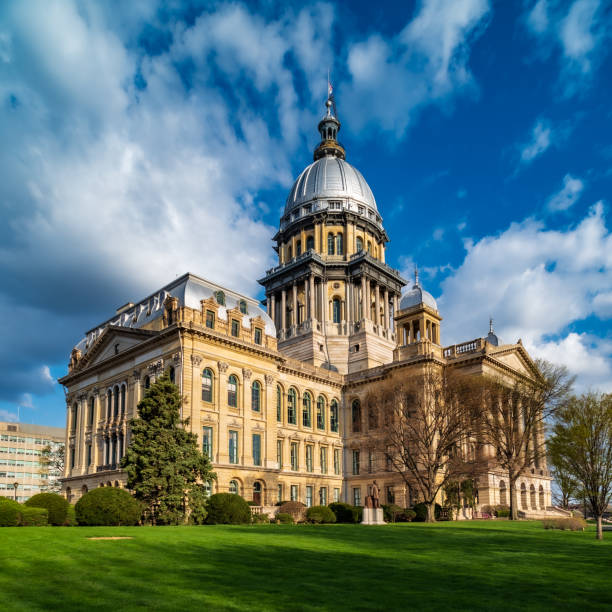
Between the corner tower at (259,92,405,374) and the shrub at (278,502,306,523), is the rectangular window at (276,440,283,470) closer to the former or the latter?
the shrub at (278,502,306,523)

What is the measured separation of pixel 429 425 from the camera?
53.1 meters

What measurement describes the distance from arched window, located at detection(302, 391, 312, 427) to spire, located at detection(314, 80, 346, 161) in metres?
46.1

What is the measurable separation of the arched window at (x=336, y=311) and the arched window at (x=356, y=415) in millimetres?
15278

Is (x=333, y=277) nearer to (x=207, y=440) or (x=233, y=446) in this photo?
(x=233, y=446)

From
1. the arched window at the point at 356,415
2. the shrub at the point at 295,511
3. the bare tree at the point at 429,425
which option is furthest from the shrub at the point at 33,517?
the arched window at the point at 356,415

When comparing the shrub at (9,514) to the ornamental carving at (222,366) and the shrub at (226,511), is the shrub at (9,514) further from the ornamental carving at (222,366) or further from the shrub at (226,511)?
the ornamental carving at (222,366)

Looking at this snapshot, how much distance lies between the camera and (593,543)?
26391mm

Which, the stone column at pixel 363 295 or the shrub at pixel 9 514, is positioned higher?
the stone column at pixel 363 295

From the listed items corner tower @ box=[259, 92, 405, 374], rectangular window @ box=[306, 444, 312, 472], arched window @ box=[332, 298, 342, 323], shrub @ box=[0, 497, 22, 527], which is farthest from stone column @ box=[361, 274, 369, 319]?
shrub @ box=[0, 497, 22, 527]

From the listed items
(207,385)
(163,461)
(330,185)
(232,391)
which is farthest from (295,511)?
(330,185)

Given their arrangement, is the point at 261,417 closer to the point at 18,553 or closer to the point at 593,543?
the point at 593,543

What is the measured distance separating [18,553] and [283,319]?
69093 millimetres

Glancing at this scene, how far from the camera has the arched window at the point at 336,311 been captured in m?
85.4

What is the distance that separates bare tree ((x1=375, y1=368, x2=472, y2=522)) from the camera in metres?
51.0
